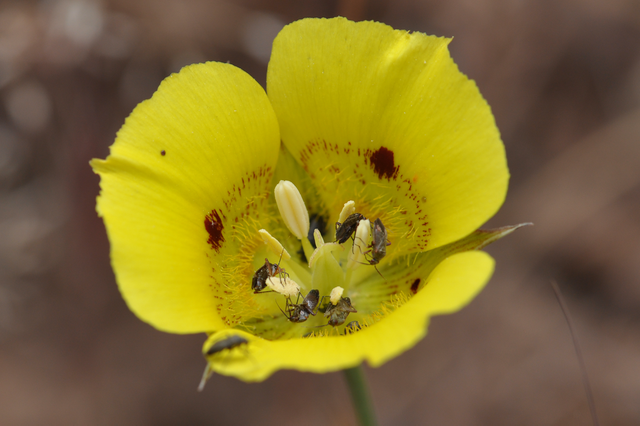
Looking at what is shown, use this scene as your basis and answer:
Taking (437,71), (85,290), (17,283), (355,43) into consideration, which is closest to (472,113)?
(437,71)

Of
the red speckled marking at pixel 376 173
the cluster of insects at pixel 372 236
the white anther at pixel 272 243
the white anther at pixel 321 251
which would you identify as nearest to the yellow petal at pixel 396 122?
the red speckled marking at pixel 376 173

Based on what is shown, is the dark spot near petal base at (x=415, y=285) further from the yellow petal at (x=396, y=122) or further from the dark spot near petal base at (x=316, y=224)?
the dark spot near petal base at (x=316, y=224)

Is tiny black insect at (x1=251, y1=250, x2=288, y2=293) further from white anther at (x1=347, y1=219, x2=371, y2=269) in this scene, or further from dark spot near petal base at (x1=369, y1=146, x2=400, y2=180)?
dark spot near petal base at (x1=369, y1=146, x2=400, y2=180)

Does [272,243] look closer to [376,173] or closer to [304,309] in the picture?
[304,309]

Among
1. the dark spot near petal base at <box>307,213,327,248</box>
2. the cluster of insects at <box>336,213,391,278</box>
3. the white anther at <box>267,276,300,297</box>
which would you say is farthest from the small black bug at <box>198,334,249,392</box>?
the dark spot near petal base at <box>307,213,327,248</box>

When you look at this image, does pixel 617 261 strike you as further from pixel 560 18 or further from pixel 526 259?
pixel 560 18
